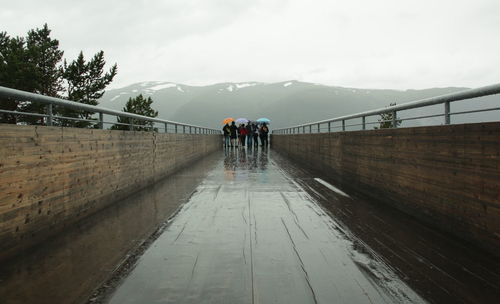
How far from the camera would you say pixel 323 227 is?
4.89 metres

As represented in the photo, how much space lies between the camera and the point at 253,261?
359 centimetres

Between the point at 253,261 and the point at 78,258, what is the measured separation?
172cm

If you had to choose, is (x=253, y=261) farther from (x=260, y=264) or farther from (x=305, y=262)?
(x=305, y=262)

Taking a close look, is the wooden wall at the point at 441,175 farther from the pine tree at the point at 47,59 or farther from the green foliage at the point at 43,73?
the pine tree at the point at 47,59

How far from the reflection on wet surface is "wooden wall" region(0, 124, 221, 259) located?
22 cm

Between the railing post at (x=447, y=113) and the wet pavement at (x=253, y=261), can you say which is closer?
the wet pavement at (x=253, y=261)

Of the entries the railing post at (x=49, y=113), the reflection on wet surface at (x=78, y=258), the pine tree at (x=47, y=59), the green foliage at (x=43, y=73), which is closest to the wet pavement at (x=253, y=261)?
the reflection on wet surface at (x=78, y=258)

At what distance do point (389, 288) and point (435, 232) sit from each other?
208cm

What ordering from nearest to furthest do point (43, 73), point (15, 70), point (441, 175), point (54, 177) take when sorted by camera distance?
point (54, 177) → point (441, 175) → point (15, 70) → point (43, 73)

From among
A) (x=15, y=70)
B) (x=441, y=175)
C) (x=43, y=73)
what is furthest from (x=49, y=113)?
(x=43, y=73)

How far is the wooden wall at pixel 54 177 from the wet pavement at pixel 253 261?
0.26 metres

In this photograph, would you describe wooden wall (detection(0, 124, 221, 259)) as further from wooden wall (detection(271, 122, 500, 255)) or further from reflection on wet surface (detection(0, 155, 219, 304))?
wooden wall (detection(271, 122, 500, 255))

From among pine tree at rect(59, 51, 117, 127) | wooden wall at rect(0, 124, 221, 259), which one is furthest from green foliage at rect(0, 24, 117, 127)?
wooden wall at rect(0, 124, 221, 259)

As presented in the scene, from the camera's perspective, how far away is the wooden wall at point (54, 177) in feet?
12.7
